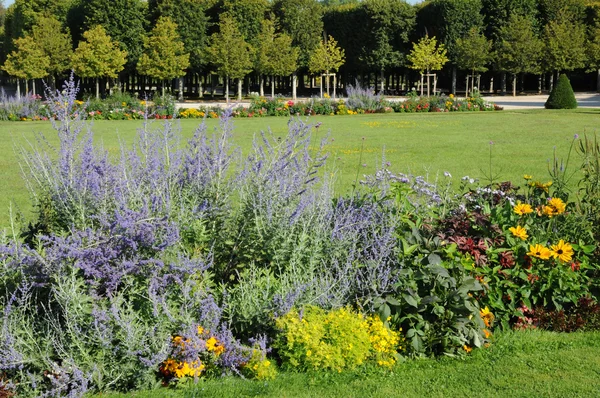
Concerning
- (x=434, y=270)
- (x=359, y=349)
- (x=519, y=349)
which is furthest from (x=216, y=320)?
(x=519, y=349)

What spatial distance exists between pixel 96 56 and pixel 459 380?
42162mm

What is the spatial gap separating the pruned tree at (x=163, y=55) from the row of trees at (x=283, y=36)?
7 centimetres

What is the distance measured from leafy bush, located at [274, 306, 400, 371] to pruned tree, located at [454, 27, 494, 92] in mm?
43196

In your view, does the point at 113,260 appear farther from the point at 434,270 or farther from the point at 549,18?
the point at 549,18

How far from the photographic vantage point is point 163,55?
43.2 metres

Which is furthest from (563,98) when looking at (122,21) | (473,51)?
(122,21)

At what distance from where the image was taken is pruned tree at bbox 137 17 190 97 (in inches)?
1695

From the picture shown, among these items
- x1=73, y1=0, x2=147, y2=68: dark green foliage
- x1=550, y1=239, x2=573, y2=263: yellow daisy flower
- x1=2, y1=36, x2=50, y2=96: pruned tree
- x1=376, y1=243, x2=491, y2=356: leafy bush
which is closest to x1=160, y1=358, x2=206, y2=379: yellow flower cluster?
x1=376, y1=243, x2=491, y2=356: leafy bush

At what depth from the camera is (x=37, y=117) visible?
24672mm

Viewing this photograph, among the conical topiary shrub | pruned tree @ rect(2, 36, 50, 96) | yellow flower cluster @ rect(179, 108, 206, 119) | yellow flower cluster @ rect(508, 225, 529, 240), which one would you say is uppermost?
pruned tree @ rect(2, 36, 50, 96)

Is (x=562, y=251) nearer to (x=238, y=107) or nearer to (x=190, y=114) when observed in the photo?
(x=190, y=114)

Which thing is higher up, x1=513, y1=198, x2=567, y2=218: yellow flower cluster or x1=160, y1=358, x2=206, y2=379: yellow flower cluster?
x1=513, y1=198, x2=567, y2=218: yellow flower cluster

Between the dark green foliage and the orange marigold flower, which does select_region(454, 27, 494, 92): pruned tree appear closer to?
the dark green foliage

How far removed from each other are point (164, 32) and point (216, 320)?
138 feet
